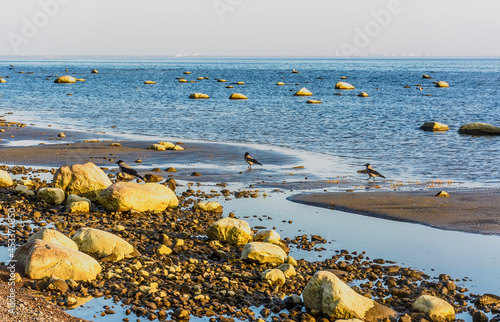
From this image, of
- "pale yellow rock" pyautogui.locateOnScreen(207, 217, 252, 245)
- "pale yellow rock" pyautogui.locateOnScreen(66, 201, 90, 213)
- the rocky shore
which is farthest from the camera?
"pale yellow rock" pyautogui.locateOnScreen(66, 201, 90, 213)

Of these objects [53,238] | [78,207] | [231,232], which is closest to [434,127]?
[231,232]

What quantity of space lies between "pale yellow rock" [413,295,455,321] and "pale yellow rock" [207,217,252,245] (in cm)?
437

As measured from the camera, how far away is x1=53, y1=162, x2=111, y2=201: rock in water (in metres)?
15.9

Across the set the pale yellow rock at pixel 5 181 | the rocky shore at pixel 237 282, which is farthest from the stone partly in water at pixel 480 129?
the pale yellow rock at pixel 5 181

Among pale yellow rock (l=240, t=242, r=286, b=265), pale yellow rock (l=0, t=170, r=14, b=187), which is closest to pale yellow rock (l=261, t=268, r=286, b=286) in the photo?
pale yellow rock (l=240, t=242, r=286, b=265)

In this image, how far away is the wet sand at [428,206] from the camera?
46.7 feet

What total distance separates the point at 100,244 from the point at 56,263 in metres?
1.33

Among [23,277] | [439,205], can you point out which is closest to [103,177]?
[23,277]

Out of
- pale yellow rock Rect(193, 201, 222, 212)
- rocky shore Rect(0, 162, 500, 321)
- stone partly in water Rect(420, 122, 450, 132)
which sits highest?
rocky shore Rect(0, 162, 500, 321)

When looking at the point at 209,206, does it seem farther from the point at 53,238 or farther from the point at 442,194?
the point at 442,194

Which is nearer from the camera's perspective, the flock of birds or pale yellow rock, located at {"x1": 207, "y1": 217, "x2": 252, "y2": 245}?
pale yellow rock, located at {"x1": 207, "y1": 217, "x2": 252, "y2": 245}

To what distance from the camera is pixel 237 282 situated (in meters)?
10.1

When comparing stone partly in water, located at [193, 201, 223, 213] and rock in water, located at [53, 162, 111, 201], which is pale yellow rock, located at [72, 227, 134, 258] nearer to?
stone partly in water, located at [193, 201, 223, 213]

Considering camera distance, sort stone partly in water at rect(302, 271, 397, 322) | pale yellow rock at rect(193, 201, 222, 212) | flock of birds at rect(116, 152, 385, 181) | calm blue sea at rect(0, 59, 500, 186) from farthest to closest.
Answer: calm blue sea at rect(0, 59, 500, 186) < flock of birds at rect(116, 152, 385, 181) < pale yellow rock at rect(193, 201, 222, 212) < stone partly in water at rect(302, 271, 397, 322)
